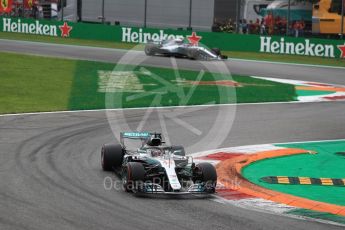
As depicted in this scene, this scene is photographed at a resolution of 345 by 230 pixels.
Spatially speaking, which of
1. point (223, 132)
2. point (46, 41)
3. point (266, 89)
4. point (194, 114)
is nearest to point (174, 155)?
point (223, 132)

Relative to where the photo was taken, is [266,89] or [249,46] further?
[249,46]

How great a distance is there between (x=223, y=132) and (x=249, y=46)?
25762mm

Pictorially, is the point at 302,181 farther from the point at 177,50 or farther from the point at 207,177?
the point at 177,50

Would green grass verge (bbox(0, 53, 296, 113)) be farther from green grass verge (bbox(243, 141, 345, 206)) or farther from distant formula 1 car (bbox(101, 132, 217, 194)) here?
distant formula 1 car (bbox(101, 132, 217, 194))

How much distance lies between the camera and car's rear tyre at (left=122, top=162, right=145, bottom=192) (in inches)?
469

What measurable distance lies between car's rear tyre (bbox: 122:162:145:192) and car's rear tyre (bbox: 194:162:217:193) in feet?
3.20

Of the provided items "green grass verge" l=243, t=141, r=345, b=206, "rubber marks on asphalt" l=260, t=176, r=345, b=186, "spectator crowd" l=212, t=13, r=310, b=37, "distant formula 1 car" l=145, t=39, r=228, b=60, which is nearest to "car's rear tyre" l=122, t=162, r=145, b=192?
"green grass verge" l=243, t=141, r=345, b=206

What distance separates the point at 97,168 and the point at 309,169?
4128 mm

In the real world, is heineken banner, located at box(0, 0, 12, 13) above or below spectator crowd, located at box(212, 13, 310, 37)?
above

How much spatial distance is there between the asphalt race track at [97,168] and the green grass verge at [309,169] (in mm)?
1463

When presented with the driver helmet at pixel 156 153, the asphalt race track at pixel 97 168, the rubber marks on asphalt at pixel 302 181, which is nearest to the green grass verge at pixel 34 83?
the asphalt race track at pixel 97 168

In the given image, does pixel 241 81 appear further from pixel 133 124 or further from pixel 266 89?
pixel 133 124

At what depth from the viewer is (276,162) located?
50.5 feet

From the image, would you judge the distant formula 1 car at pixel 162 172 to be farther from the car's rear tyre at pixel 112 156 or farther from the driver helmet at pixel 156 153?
the car's rear tyre at pixel 112 156
